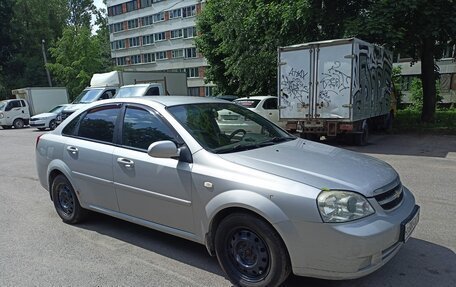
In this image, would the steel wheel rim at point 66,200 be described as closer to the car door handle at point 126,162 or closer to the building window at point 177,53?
the car door handle at point 126,162

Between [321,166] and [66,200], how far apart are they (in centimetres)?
348

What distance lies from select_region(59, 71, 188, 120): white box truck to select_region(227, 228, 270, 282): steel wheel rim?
1562cm

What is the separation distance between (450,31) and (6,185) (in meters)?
13.2

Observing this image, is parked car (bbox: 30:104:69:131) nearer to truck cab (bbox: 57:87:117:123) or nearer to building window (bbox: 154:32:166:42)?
truck cab (bbox: 57:87:117:123)

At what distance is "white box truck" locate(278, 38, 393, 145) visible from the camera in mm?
10617

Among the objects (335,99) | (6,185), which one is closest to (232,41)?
(335,99)

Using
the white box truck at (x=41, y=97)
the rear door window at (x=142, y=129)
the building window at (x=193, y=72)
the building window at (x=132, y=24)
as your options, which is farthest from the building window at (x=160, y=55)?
the rear door window at (x=142, y=129)

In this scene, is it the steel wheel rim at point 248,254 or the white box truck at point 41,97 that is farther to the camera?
the white box truck at point 41,97

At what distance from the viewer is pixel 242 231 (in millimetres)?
3291

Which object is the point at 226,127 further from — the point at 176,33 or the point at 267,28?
the point at 176,33

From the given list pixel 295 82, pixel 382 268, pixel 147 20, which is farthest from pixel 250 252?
pixel 147 20

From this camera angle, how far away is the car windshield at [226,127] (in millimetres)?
3787

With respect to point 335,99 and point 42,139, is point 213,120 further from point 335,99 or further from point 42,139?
point 335,99

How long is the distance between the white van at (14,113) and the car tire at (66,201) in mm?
23408
